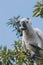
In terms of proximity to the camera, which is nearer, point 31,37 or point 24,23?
point 24,23

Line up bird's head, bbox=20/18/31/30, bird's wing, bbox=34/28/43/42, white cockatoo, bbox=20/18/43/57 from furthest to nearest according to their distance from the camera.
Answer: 1. bird's wing, bbox=34/28/43/42
2. white cockatoo, bbox=20/18/43/57
3. bird's head, bbox=20/18/31/30

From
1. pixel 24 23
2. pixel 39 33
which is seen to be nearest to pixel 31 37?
pixel 39 33

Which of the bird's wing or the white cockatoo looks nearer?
the white cockatoo

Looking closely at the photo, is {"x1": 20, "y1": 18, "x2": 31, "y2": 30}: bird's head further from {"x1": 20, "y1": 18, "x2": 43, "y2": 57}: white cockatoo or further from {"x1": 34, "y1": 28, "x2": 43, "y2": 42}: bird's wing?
{"x1": 34, "y1": 28, "x2": 43, "y2": 42}: bird's wing

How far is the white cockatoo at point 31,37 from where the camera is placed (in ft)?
15.2

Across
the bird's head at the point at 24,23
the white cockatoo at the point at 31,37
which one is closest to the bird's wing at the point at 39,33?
the white cockatoo at the point at 31,37

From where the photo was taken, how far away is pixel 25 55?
4.41 meters

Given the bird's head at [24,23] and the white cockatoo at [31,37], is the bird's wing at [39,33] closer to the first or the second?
the white cockatoo at [31,37]

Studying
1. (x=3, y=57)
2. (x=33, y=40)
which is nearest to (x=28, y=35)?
(x=33, y=40)

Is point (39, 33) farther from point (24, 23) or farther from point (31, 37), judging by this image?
point (24, 23)

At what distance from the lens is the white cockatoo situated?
4.64 metres

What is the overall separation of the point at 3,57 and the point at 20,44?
0.64 m

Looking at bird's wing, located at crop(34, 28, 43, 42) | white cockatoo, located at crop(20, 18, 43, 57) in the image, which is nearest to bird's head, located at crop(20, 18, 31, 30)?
white cockatoo, located at crop(20, 18, 43, 57)

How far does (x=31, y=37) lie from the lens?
4.96 metres
